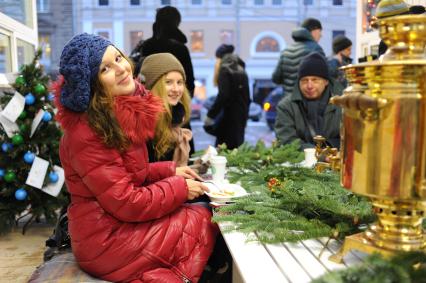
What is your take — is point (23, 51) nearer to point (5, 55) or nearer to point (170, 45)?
point (5, 55)

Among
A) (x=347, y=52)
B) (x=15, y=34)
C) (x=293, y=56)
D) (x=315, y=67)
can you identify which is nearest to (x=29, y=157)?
(x=15, y=34)

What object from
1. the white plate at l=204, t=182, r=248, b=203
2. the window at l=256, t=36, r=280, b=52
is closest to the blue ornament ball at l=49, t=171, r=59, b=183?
the white plate at l=204, t=182, r=248, b=203

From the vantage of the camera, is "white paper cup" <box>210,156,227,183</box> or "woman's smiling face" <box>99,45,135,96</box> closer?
"woman's smiling face" <box>99,45,135,96</box>

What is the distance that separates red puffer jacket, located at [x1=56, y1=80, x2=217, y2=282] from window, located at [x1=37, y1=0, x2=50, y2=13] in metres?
3.64

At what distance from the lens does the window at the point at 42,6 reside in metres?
4.78

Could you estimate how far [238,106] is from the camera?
4.77 meters

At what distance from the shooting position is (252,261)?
3.70 ft

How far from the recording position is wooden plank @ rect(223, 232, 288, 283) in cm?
104

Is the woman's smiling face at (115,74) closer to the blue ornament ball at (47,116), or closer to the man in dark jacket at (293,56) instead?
the blue ornament ball at (47,116)

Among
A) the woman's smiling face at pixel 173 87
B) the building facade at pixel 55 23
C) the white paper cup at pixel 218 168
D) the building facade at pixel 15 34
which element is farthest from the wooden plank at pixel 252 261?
the building facade at pixel 55 23

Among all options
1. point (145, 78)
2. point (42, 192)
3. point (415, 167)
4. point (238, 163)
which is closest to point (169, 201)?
point (238, 163)

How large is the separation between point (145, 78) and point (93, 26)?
12.1 ft

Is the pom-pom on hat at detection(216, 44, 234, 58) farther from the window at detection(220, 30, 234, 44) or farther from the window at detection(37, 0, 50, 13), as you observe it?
the window at detection(37, 0, 50, 13)

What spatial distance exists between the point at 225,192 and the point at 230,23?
17.2 ft
